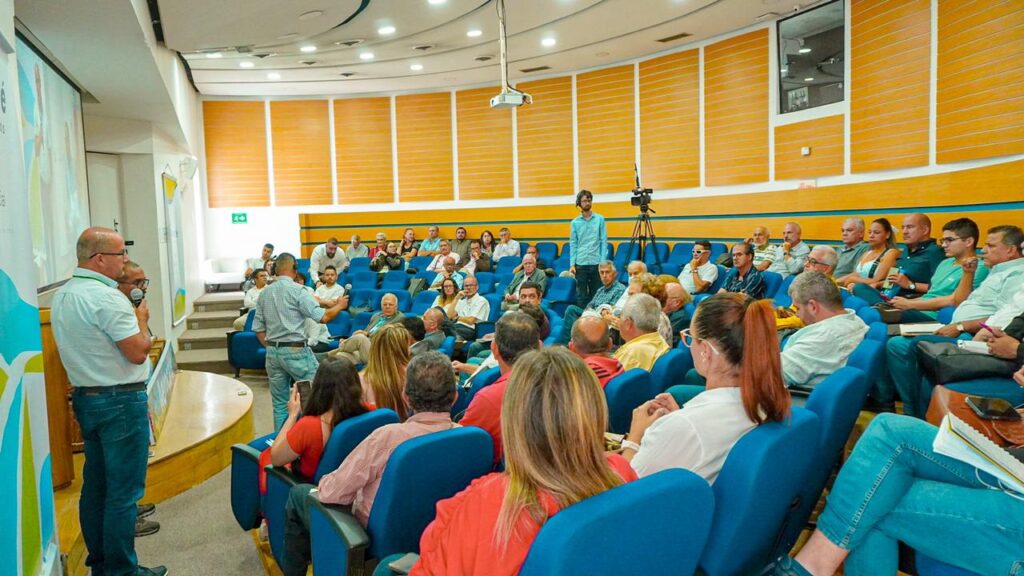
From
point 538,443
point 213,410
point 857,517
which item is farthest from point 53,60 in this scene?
point 857,517

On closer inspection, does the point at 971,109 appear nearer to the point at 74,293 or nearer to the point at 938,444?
the point at 938,444

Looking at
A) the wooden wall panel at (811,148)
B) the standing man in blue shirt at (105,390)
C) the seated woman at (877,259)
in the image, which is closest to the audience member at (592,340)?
the standing man in blue shirt at (105,390)

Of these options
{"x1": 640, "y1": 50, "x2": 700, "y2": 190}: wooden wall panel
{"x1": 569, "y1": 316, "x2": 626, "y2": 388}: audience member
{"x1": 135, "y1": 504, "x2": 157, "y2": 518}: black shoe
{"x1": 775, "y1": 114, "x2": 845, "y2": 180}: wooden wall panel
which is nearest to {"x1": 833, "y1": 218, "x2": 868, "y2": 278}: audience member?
{"x1": 775, "y1": 114, "x2": 845, "y2": 180}: wooden wall panel

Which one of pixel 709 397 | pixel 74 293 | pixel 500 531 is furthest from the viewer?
pixel 74 293

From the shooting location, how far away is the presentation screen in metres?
3.92

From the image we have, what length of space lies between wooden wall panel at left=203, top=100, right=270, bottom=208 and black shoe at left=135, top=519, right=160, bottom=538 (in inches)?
368

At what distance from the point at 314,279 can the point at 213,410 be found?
198 inches

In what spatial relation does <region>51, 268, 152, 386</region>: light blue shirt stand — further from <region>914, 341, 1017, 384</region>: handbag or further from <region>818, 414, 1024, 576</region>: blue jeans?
<region>914, 341, 1017, 384</region>: handbag

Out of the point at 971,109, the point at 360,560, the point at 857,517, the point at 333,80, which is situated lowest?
the point at 360,560

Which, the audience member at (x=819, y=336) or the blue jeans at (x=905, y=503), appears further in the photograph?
the audience member at (x=819, y=336)

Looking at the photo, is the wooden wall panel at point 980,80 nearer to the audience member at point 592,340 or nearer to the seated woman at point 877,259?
the seated woman at point 877,259

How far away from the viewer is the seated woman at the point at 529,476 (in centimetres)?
120

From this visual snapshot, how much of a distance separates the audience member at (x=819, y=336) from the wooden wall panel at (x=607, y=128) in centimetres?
716

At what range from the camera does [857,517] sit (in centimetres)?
163
